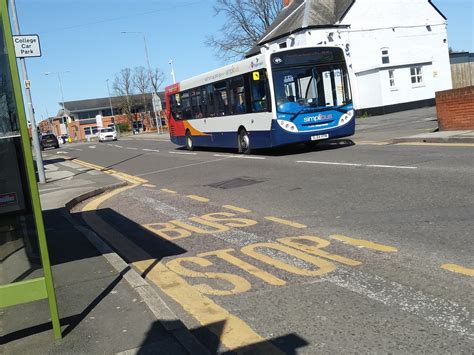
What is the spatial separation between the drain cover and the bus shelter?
221 inches

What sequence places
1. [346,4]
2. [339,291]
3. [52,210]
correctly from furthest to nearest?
1. [346,4]
2. [52,210]
3. [339,291]

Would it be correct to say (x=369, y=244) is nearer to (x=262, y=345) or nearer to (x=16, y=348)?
(x=262, y=345)

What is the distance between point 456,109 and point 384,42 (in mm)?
20852

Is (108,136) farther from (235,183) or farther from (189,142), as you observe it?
(235,183)

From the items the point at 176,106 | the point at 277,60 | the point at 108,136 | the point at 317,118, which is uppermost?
the point at 277,60

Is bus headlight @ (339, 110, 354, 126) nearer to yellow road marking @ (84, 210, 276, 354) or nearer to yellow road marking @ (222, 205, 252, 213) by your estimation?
yellow road marking @ (222, 205, 252, 213)

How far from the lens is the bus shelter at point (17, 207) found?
3.51 m

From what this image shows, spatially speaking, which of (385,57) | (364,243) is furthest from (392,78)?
(364,243)

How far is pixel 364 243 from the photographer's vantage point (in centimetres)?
579

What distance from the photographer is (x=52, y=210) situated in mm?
9742

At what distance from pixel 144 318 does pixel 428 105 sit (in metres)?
34.8

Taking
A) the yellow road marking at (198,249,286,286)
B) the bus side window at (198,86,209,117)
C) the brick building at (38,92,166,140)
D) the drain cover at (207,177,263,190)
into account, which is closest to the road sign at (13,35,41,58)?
the drain cover at (207,177,263,190)

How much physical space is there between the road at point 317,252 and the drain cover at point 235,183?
0.20ft

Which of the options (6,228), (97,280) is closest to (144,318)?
(97,280)
